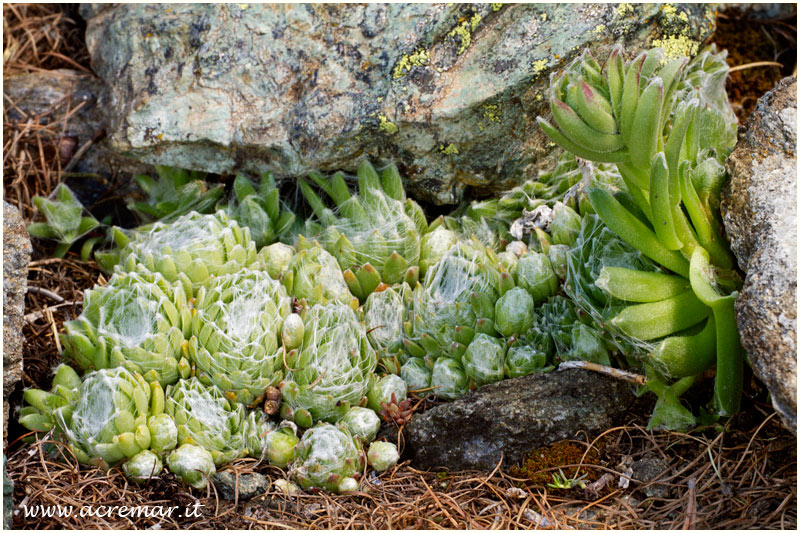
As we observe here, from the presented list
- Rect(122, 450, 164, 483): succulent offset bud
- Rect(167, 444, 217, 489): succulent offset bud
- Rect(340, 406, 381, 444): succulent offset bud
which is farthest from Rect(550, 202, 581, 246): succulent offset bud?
Rect(122, 450, 164, 483): succulent offset bud

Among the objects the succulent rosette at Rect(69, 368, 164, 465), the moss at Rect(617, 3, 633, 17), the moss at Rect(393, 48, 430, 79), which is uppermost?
the moss at Rect(617, 3, 633, 17)

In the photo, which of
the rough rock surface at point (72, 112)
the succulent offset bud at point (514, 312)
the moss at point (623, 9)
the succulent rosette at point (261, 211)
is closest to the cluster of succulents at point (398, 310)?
the succulent offset bud at point (514, 312)

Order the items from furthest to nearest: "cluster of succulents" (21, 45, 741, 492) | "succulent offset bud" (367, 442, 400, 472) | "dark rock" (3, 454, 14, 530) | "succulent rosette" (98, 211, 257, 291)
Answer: "succulent rosette" (98, 211, 257, 291) < "succulent offset bud" (367, 442, 400, 472) < "cluster of succulents" (21, 45, 741, 492) < "dark rock" (3, 454, 14, 530)

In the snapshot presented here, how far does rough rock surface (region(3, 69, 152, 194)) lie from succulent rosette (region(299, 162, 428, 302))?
3.70 feet

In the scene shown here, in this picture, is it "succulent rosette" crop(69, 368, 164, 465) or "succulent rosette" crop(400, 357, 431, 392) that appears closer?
"succulent rosette" crop(69, 368, 164, 465)

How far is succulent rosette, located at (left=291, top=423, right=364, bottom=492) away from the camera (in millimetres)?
2375

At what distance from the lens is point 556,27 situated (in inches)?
116

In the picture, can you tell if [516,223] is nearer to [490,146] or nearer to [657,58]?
[490,146]

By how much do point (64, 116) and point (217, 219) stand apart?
131cm

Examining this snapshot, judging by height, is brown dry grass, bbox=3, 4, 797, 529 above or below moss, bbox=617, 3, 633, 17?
below

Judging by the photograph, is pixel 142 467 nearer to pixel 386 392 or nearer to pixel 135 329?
pixel 135 329

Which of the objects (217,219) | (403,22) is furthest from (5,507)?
(403,22)

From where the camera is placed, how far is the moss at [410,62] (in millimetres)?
3035

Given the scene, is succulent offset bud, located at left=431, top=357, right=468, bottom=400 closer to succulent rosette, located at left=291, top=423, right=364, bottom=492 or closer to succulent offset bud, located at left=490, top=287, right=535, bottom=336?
succulent offset bud, located at left=490, top=287, right=535, bottom=336
